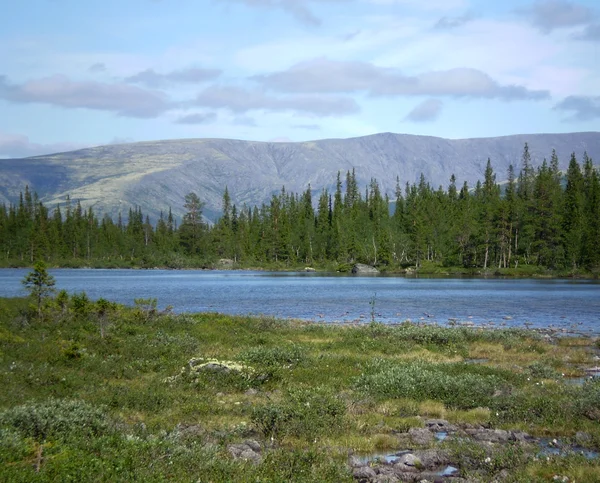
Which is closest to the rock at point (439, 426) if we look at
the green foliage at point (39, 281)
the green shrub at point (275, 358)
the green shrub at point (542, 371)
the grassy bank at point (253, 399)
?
the grassy bank at point (253, 399)

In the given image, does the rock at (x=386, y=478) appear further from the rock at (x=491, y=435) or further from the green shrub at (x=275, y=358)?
the green shrub at (x=275, y=358)

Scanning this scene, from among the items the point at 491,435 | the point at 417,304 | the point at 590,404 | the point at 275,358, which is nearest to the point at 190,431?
the point at 491,435

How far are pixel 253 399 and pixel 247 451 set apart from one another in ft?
20.9

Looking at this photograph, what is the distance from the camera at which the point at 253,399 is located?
20547 millimetres

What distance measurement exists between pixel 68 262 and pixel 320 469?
7151 inches

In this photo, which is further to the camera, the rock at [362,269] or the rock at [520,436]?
the rock at [362,269]

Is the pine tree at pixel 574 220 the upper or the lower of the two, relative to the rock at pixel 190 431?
upper

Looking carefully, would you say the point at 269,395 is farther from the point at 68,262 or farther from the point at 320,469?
the point at 68,262

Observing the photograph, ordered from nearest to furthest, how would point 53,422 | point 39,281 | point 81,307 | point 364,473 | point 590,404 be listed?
point 364,473
point 53,422
point 590,404
point 39,281
point 81,307

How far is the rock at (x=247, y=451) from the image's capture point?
44.8ft

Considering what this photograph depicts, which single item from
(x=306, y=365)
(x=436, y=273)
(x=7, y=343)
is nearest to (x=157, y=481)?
(x=306, y=365)

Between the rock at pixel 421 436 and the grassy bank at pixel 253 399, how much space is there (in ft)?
0.73

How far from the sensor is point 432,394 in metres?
21.1

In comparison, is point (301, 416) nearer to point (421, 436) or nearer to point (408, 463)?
point (421, 436)
